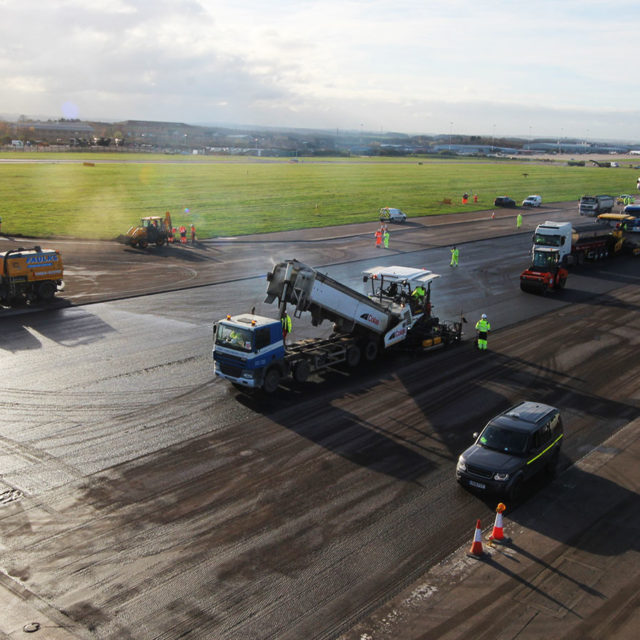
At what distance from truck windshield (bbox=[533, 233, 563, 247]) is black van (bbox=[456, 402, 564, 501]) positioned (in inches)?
1135

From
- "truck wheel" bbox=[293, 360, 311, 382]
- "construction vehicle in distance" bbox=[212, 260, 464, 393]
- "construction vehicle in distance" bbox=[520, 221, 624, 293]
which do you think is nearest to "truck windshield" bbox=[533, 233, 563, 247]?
"construction vehicle in distance" bbox=[520, 221, 624, 293]

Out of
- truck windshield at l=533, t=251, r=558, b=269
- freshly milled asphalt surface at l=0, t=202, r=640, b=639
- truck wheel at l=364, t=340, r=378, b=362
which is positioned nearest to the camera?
freshly milled asphalt surface at l=0, t=202, r=640, b=639

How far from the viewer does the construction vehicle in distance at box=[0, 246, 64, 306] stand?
33.1 m

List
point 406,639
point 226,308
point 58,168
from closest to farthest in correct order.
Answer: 1. point 406,639
2. point 226,308
3. point 58,168

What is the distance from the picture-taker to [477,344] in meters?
28.5

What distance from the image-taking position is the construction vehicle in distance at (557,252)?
130ft

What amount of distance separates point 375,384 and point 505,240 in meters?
41.2

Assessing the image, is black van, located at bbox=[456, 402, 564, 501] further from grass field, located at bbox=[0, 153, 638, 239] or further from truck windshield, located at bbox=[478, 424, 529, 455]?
grass field, located at bbox=[0, 153, 638, 239]

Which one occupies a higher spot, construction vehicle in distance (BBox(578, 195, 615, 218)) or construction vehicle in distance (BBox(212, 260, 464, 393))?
construction vehicle in distance (BBox(578, 195, 615, 218))

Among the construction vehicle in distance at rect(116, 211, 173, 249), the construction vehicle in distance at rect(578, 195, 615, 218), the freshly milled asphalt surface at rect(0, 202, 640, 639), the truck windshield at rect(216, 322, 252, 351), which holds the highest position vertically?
the construction vehicle in distance at rect(578, 195, 615, 218)

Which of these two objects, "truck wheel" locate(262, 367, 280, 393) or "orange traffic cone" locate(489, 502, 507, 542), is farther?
"truck wheel" locate(262, 367, 280, 393)

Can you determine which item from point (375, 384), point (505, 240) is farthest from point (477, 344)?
point (505, 240)

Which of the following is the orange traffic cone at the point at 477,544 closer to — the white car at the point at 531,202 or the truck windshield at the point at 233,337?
the truck windshield at the point at 233,337

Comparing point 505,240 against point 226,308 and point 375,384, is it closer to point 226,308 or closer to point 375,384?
point 226,308
